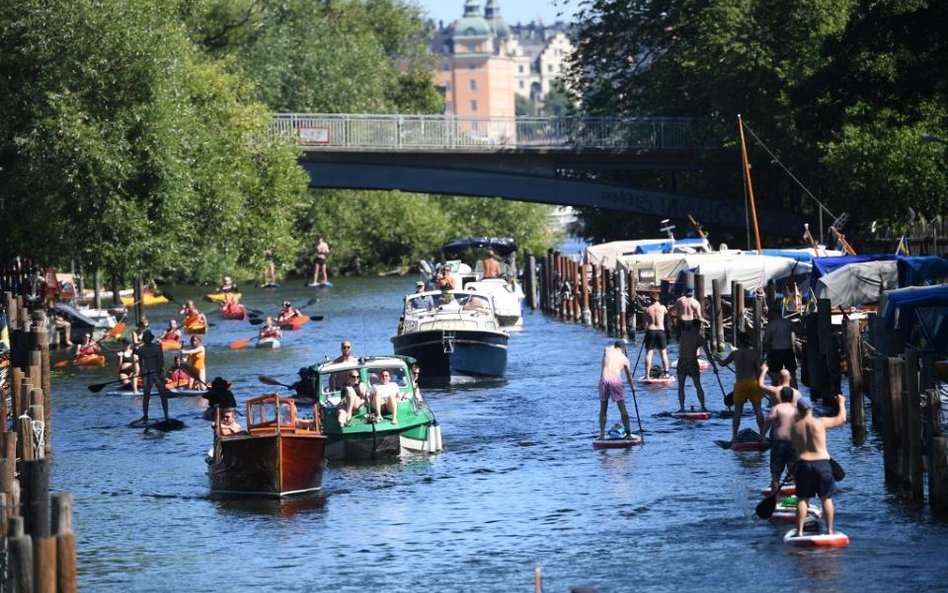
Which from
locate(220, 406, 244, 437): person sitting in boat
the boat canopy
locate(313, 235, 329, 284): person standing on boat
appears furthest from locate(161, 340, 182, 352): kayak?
locate(313, 235, 329, 284): person standing on boat

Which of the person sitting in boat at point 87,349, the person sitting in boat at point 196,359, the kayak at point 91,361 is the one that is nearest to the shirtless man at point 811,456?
the person sitting in boat at point 196,359

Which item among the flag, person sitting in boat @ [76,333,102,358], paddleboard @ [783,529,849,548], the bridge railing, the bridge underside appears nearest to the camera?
paddleboard @ [783,529,849,548]

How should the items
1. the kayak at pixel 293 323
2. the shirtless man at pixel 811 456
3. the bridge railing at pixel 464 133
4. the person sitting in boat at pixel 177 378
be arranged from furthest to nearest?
1. the bridge railing at pixel 464 133
2. the kayak at pixel 293 323
3. the person sitting in boat at pixel 177 378
4. the shirtless man at pixel 811 456

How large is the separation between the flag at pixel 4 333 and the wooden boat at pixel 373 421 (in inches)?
807

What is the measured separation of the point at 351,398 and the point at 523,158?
170ft

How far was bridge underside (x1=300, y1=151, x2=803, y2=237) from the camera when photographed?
8600cm

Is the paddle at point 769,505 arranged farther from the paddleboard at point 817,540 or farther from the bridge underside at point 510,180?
the bridge underside at point 510,180

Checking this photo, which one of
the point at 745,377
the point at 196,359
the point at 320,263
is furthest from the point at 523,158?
the point at 745,377

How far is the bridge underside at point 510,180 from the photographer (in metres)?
86.0

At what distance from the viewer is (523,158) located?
86.8 metres

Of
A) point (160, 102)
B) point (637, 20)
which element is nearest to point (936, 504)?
point (160, 102)

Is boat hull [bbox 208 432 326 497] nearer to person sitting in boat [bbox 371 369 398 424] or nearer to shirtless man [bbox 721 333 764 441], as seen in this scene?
person sitting in boat [bbox 371 369 398 424]

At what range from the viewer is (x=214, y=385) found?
34.8 metres

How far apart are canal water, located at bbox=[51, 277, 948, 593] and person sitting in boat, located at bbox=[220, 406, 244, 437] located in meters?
1.30
